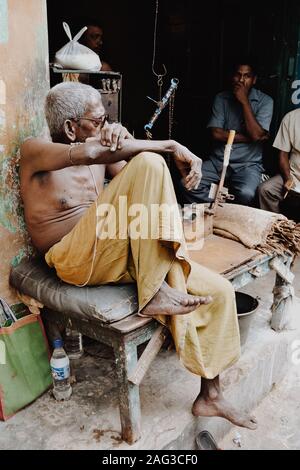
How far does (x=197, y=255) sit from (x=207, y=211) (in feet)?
1.35

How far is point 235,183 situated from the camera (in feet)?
16.2

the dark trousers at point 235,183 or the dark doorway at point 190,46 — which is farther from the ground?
the dark doorway at point 190,46

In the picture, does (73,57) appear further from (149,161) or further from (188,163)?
(149,161)

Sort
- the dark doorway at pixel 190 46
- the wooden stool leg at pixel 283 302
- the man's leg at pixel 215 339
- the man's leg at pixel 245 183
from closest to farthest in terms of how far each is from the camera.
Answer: the man's leg at pixel 215 339 → the wooden stool leg at pixel 283 302 → the man's leg at pixel 245 183 → the dark doorway at pixel 190 46

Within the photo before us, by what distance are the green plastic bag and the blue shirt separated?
121 inches

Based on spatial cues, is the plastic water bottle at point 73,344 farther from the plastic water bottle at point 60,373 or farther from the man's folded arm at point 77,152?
the man's folded arm at point 77,152

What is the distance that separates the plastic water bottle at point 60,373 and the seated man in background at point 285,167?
3.03m

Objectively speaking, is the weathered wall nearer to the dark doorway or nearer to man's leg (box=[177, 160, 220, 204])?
man's leg (box=[177, 160, 220, 204])

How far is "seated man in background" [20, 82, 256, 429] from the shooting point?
223cm

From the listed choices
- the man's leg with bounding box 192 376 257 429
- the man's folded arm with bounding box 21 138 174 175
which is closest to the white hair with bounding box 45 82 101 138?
the man's folded arm with bounding box 21 138 174 175

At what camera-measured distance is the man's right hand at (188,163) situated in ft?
7.95

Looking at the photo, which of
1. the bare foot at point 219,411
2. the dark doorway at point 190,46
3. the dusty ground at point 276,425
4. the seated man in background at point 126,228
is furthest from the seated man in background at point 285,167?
the bare foot at point 219,411

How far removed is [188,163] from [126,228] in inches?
20.0

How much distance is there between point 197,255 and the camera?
127 inches
